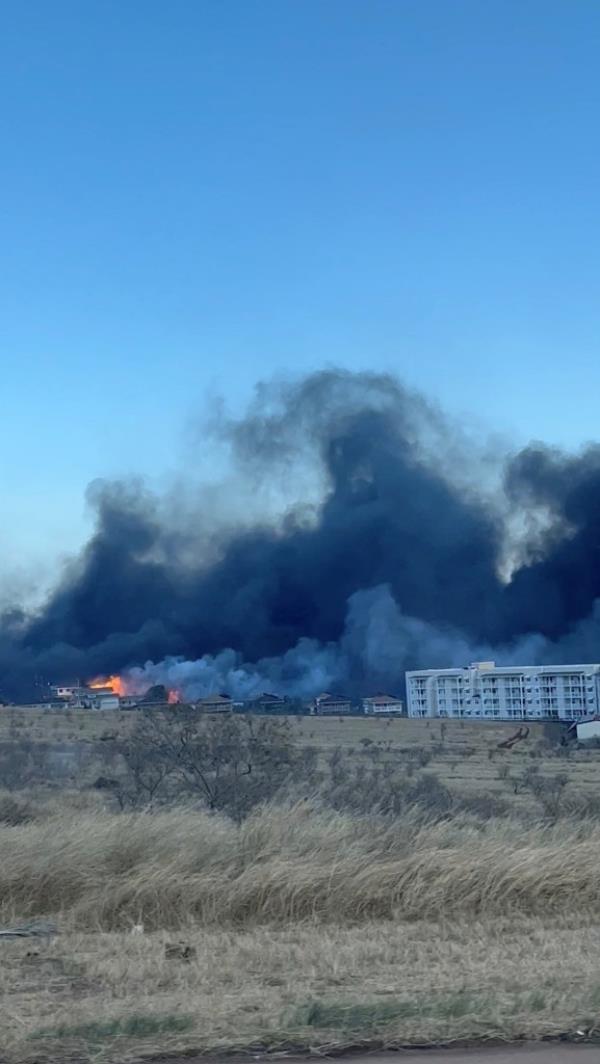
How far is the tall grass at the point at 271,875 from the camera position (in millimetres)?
8453

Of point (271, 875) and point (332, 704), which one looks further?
point (332, 704)

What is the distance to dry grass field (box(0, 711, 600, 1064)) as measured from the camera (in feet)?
18.8

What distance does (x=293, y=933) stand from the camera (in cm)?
801

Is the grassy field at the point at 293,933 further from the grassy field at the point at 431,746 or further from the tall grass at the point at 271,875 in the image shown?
the grassy field at the point at 431,746

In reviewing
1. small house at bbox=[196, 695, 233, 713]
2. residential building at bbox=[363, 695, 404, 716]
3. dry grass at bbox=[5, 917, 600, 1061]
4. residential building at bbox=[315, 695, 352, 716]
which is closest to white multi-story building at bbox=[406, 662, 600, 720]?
residential building at bbox=[363, 695, 404, 716]

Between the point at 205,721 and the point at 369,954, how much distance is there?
14303mm

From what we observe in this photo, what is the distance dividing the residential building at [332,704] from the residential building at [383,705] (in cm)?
133

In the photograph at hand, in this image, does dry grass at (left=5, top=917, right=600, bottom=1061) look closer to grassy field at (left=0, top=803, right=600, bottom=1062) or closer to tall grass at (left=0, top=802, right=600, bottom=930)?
grassy field at (left=0, top=803, right=600, bottom=1062)

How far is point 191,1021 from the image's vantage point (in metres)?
5.73

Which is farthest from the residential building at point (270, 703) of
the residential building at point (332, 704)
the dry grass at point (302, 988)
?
the dry grass at point (302, 988)

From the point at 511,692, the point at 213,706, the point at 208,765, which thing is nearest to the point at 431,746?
the point at 213,706

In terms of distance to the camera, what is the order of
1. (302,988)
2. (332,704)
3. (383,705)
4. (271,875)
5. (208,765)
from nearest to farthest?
(302,988) < (271,875) < (208,765) < (383,705) < (332,704)

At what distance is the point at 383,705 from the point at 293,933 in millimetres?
72101

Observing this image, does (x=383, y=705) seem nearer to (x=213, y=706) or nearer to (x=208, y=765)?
(x=213, y=706)
